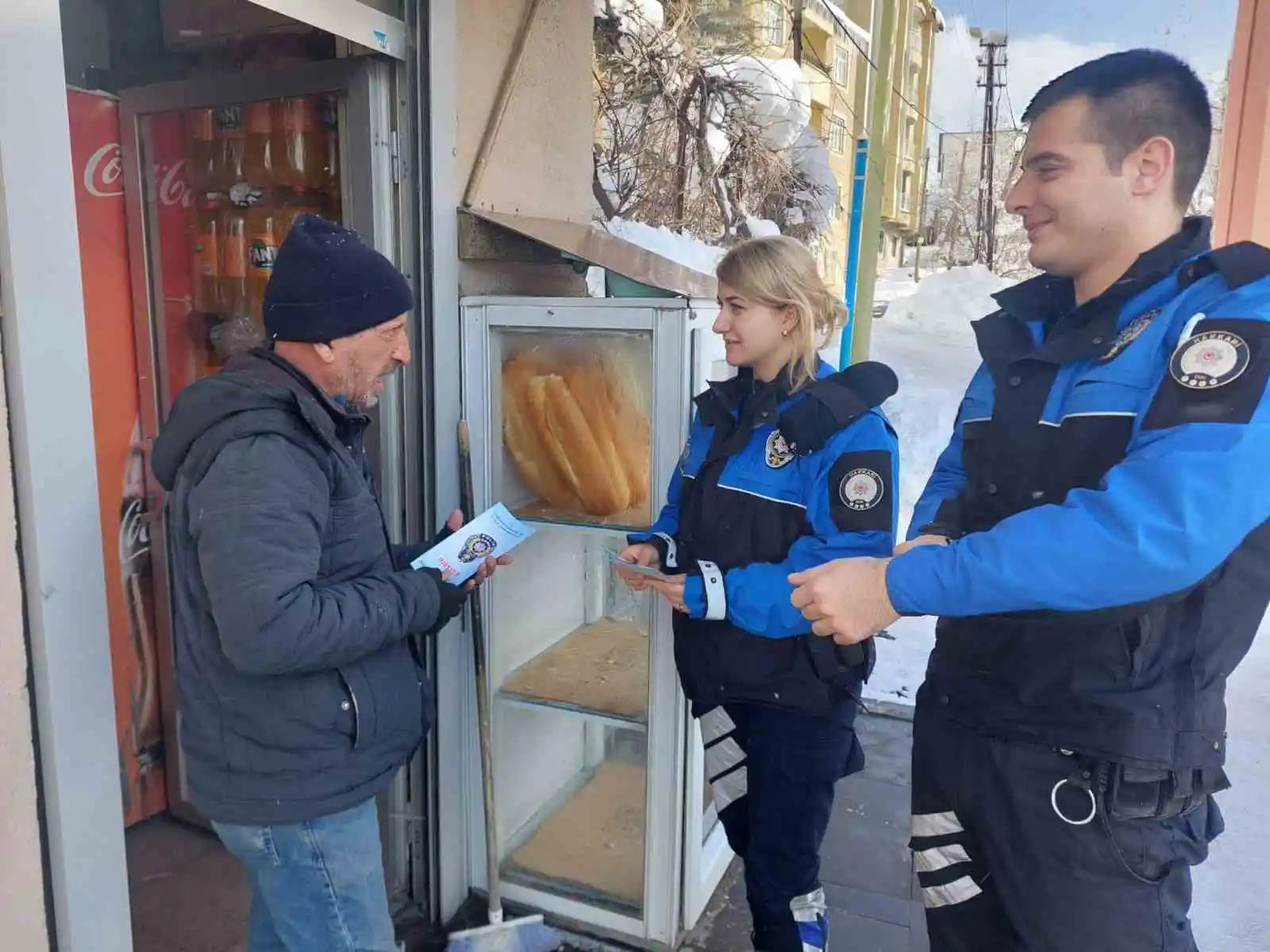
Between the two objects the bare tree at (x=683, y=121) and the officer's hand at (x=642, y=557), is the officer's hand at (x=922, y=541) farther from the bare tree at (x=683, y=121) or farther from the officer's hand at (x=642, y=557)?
the bare tree at (x=683, y=121)

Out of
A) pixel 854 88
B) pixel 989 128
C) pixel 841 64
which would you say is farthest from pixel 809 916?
pixel 841 64

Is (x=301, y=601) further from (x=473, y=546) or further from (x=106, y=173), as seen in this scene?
(x=106, y=173)

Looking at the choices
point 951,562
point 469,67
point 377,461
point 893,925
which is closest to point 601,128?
point 469,67

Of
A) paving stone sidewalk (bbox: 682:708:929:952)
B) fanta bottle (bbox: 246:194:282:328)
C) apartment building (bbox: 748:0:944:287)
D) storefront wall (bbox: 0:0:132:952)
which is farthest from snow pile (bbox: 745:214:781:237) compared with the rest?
storefront wall (bbox: 0:0:132:952)

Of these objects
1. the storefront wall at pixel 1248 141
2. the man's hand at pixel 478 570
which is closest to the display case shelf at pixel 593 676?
the man's hand at pixel 478 570

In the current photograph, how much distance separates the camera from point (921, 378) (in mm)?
12219

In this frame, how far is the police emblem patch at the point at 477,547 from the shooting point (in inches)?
79.6

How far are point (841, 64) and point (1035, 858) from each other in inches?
964

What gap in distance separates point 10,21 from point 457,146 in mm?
1264

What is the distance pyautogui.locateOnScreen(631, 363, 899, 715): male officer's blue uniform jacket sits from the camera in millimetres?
2006

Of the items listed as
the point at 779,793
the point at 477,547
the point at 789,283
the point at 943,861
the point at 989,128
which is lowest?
the point at 779,793

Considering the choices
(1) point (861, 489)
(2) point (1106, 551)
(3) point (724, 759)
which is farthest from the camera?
(3) point (724, 759)

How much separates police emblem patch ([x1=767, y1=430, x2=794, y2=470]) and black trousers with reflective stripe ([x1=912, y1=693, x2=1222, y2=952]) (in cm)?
63

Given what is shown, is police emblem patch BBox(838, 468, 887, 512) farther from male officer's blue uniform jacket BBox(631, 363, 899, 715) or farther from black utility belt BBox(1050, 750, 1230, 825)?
black utility belt BBox(1050, 750, 1230, 825)
